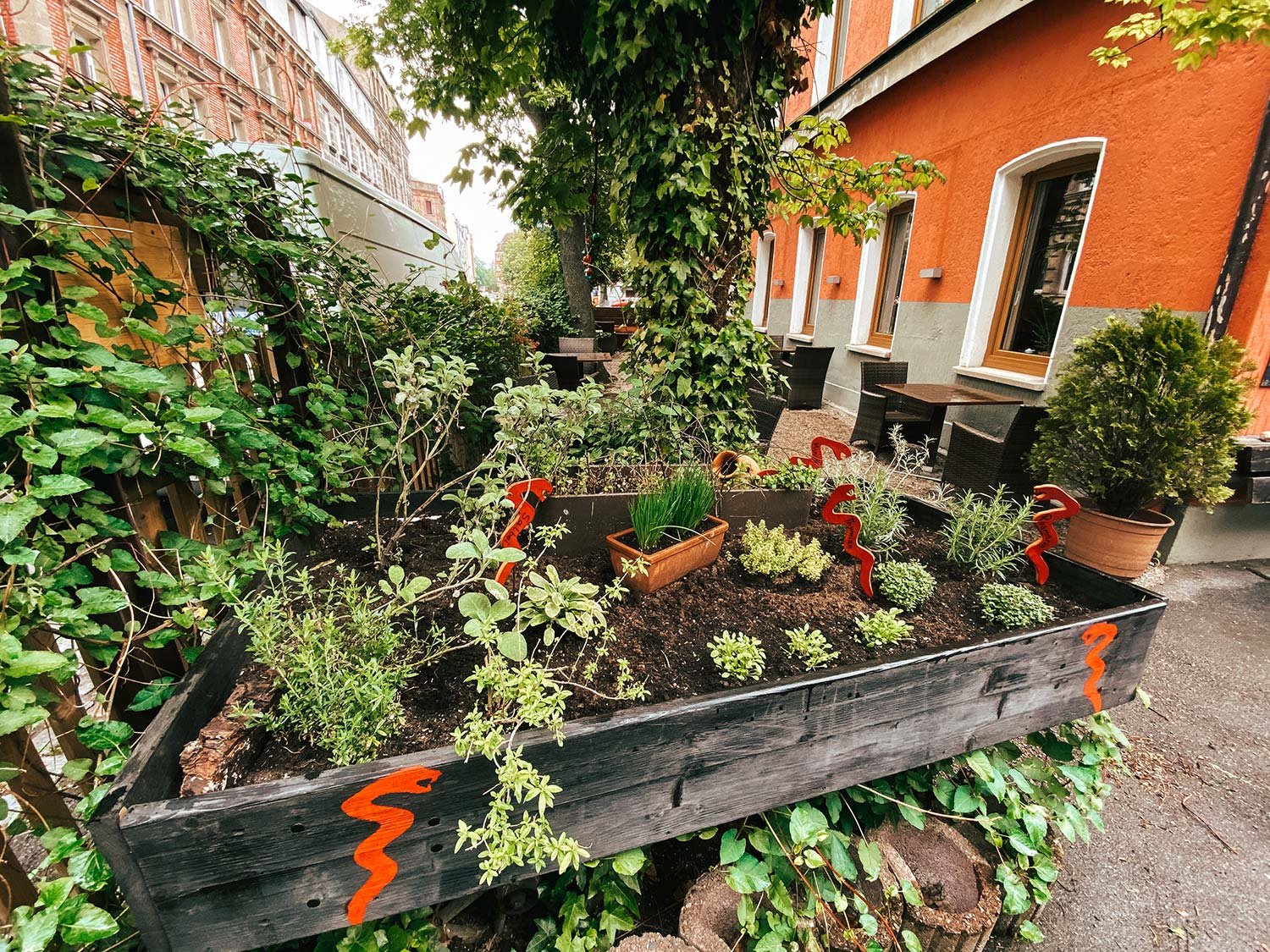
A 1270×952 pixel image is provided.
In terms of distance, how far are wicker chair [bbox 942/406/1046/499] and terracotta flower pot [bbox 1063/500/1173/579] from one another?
1.49ft

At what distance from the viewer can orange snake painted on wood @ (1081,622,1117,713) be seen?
1.45 m

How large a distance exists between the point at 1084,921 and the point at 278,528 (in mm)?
2696

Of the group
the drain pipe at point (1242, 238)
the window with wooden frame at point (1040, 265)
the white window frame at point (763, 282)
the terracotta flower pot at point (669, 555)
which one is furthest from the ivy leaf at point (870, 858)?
the white window frame at point (763, 282)

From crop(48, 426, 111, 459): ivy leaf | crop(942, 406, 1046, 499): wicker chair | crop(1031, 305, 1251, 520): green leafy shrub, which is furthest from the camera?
crop(942, 406, 1046, 499): wicker chair

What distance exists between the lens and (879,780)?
158 centimetres

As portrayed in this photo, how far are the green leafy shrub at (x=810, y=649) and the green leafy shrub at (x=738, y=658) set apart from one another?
89mm

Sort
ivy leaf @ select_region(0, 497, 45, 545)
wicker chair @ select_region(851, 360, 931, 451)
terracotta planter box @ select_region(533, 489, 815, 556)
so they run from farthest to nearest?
wicker chair @ select_region(851, 360, 931, 451)
terracotta planter box @ select_region(533, 489, 815, 556)
ivy leaf @ select_region(0, 497, 45, 545)

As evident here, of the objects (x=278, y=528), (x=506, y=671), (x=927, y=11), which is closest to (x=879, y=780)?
(x=506, y=671)

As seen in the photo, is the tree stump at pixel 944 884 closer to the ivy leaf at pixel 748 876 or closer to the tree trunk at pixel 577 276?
the ivy leaf at pixel 748 876

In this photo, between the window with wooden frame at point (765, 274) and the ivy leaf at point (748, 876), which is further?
the window with wooden frame at point (765, 274)

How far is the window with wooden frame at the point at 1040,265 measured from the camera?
446 centimetres

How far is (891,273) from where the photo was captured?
7.12 metres

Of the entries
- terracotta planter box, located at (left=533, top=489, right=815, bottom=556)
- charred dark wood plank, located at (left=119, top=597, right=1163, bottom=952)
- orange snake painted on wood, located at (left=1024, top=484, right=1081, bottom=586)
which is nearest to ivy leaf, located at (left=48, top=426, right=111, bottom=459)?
charred dark wood plank, located at (left=119, top=597, right=1163, bottom=952)

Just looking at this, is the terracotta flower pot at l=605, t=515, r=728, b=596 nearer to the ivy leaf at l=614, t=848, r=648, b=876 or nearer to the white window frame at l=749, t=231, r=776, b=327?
the ivy leaf at l=614, t=848, r=648, b=876
